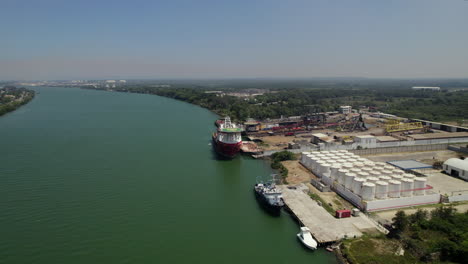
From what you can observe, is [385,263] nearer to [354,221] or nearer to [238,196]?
[354,221]

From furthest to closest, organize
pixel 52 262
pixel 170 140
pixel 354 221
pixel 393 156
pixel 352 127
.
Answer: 1. pixel 352 127
2. pixel 170 140
3. pixel 393 156
4. pixel 354 221
5. pixel 52 262

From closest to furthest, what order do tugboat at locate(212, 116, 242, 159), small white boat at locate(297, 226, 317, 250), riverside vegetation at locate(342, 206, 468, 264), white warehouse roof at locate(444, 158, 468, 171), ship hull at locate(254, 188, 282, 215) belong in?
riverside vegetation at locate(342, 206, 468, 264), small white boat at locate(297, 226, 317, 250), ship hull at locate(254, 188, 282, 215), white warehouse roof at locate(444, 158, 468, 171), tugboat at locate(212, 116, 242, 159)

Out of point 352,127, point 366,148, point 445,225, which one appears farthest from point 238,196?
point 352,127

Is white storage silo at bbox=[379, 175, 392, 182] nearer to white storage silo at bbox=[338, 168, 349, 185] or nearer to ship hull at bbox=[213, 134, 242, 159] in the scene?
white storage silo at bbox=[338, 168, 349, 185]

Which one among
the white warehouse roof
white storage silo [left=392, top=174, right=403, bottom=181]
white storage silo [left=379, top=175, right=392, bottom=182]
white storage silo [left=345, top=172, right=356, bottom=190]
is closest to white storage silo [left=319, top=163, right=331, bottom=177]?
white storage silo [left=345, top=172, right=356, bottom=190]

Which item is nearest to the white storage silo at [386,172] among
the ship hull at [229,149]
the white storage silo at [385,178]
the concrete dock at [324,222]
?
the white storage silo at [385,178]

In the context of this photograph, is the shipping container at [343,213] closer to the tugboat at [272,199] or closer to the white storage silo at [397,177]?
the tugboat at [272,199]
